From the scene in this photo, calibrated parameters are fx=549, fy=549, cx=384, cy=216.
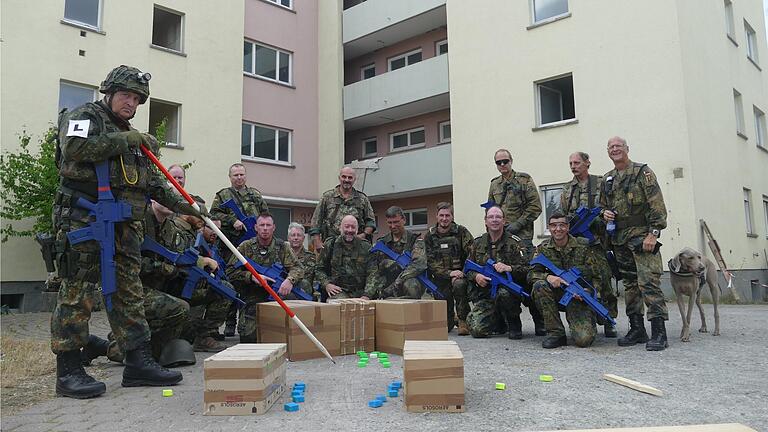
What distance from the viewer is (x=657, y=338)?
17.4 feet

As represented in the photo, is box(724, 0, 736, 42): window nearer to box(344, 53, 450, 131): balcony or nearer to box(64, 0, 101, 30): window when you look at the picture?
box(344, 53, 450, 131): balcony

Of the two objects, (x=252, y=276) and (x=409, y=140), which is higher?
(x=409, y=140)

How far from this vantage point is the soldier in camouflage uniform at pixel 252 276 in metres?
5.94

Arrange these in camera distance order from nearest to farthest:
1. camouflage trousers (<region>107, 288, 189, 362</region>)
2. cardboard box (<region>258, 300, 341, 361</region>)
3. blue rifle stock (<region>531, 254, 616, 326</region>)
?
1. camouflage trousers (<region>107, 288, 189, 362</region>)
2. cardboard box (<region>258, 300, 341, 361</region>)
3. blue rifle stock (<region>531, 254, 616, 326</region>)

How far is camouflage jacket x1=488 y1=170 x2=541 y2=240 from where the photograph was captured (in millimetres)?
6797

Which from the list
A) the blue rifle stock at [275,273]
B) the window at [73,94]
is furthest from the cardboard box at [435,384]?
the window at [73,94]

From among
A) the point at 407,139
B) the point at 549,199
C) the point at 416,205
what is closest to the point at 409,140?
the point at 407,139

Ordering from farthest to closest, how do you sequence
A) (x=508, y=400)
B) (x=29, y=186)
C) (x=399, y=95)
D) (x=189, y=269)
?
(x=399, y=95)
(x=29, y=186)
(x=189, y=269)
(x=508, y=400)

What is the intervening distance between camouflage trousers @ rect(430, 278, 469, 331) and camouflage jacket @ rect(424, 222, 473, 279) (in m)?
0.10

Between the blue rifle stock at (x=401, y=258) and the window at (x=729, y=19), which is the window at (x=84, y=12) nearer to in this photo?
the blue rifle stock at (x=401, y=258)

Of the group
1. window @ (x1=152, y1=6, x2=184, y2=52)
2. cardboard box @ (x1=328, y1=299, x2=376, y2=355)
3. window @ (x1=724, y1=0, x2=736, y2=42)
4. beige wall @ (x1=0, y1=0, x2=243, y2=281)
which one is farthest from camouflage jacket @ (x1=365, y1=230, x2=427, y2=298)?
window @ (x1=724, y1=0, x2=736, y2=42)

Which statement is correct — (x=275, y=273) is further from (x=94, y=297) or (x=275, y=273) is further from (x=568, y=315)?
(x=568, y=315)

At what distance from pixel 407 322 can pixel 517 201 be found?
2513mm

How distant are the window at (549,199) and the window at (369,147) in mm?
7414
